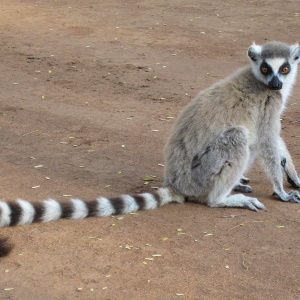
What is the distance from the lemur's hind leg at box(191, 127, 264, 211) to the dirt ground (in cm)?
18

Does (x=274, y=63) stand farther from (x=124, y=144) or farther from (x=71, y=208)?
(x=71, y=208)

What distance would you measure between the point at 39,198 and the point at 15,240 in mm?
1051

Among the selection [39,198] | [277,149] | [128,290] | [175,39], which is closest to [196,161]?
[277,149]

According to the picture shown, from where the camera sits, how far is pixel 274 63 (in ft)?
25.4

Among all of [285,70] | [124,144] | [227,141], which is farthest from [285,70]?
[124,144]

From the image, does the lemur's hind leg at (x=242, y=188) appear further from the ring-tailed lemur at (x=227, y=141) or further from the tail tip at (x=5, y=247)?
the tail tip at (x=5, y=247)

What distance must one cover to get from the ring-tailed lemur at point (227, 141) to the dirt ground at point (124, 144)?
0.54 ft

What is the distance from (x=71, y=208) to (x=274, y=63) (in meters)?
2.60

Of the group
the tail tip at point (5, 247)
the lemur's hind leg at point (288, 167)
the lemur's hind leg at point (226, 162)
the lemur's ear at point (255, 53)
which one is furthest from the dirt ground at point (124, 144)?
the lemur's ear at point (255, 53)

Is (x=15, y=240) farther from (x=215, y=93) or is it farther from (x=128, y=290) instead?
(x=215, y=93)

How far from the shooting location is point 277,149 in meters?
7.73

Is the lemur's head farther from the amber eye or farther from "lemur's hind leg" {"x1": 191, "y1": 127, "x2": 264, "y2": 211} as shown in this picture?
"lemur's hind leg" {"x1": 191, "y1": 127, "x2": 264, "y2": 211}

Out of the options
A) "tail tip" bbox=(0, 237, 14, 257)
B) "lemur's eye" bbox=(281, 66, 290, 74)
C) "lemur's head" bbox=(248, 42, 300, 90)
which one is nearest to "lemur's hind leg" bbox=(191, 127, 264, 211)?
"lemur's head" bbox=(248, 42, 300, 90)

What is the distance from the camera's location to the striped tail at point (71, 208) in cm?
665
